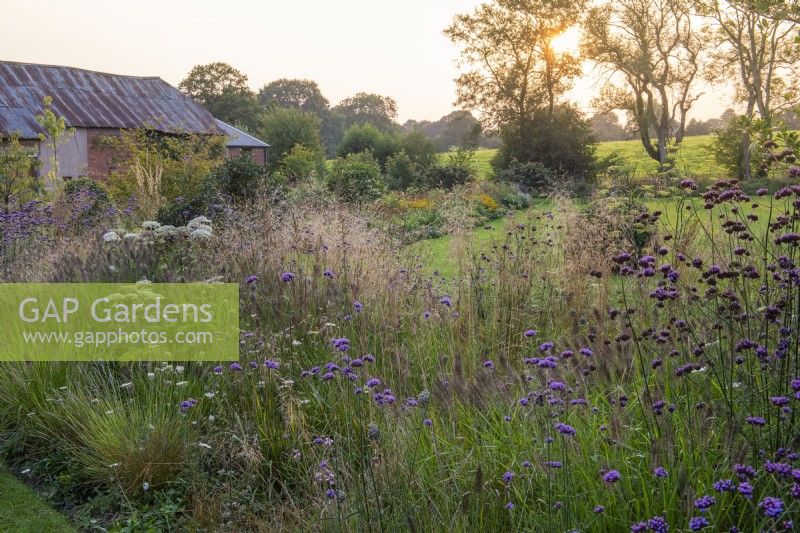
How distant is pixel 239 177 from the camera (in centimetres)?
1177

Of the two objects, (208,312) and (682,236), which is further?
(682,236)

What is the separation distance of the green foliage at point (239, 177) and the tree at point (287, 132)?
26655mm

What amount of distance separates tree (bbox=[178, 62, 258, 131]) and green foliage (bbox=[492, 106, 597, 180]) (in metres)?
28.1

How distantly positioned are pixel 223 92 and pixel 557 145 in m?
33.9

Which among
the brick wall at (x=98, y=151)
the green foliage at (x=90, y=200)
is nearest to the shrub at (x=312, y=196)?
the green foliage at (x=90, y=200)

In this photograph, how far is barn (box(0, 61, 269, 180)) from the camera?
25.7 metres

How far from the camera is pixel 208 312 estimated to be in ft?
17.8

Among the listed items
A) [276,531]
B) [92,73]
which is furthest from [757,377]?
[92,73]

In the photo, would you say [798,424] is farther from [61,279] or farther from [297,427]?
[61,279]

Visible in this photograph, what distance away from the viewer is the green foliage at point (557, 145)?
28.5m

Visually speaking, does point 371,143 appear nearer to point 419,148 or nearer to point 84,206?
point 419,148

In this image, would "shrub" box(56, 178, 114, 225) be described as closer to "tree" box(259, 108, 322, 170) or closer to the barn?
the barn

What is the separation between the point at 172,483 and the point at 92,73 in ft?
98.8

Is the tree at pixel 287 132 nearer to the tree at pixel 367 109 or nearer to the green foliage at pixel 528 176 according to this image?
the green foliage at pixel 528 176
